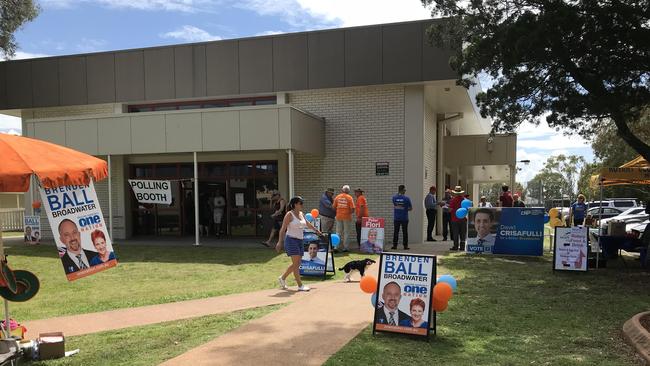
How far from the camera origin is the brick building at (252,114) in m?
15.1

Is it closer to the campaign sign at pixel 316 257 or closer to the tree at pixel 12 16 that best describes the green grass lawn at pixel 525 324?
the campaign sign at pixel 316 257

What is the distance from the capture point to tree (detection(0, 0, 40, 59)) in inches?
699

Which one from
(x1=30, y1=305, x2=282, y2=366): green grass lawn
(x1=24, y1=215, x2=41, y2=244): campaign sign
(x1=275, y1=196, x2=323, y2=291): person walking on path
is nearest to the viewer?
(x1=30, y1=305, x2=282, y2=366): green grass lawn

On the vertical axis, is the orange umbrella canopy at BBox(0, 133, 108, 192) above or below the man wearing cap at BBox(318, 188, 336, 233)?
above

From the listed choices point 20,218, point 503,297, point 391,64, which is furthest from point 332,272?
point 20,218

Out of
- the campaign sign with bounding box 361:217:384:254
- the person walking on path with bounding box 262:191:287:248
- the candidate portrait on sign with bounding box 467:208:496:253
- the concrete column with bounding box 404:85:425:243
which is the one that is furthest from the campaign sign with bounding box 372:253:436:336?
the concrete column with bounding box 404:85:425:243

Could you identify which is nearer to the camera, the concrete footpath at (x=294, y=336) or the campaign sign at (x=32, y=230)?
the concrete footpath at (x=294, y=336)

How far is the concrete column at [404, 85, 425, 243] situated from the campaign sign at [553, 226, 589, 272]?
5.79 metres

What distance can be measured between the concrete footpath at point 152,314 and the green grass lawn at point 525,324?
93.2 inches

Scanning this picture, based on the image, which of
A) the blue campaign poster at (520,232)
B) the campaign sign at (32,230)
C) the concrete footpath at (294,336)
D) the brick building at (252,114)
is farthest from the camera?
the campaign sign at (32,230)

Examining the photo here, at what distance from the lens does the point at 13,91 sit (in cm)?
1936

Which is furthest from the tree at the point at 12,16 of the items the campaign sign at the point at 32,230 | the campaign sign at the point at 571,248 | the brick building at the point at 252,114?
the campaign sign at the point at 571,248

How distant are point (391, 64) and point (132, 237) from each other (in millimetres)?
11271

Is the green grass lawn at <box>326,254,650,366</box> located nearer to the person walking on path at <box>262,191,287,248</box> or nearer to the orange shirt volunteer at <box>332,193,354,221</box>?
the orange shirt volunteer at <box>332,193,354,221</box>
